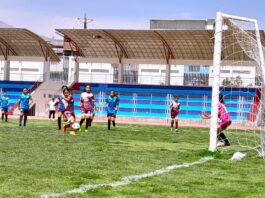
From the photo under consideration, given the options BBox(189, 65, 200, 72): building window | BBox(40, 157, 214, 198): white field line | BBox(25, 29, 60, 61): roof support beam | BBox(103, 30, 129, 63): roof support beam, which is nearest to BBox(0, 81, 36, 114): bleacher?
BBox(25, 29, 60, 61): roof support beam

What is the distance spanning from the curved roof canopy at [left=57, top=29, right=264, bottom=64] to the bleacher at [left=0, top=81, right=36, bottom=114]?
5056 millimetres

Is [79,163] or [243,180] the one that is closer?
[243,180]

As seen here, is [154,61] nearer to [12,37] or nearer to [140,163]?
[12,37]

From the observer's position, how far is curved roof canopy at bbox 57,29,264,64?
43.2 meters

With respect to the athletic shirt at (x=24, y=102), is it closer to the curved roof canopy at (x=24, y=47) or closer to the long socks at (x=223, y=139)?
the long socks at (x=223, y=139)

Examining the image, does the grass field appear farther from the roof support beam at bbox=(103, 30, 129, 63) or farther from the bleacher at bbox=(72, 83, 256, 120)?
the roof support beam at bbox=(103, 30, 129, 63)

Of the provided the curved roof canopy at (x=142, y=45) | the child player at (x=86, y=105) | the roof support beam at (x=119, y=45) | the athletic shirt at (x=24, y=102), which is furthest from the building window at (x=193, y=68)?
the child player at (x=86, y=105)

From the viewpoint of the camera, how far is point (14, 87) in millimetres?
49062

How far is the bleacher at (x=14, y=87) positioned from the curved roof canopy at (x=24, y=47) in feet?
7.74

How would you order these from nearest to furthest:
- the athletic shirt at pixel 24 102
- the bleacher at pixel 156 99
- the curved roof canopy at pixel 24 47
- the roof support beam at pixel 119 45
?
the athletic shirt at pixel 24 102
the bleacher at pixel 156 99
the roof support beam at pixel 119 45
the curved roof canopy at pixel 24 47

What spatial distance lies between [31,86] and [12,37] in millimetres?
4561

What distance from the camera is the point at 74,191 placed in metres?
7.30

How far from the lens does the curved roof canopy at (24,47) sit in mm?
47125

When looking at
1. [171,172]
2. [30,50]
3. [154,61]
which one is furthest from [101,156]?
[30,50]
